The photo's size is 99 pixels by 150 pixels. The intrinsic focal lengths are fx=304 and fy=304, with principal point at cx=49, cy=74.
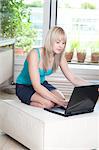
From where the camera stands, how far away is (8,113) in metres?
2.63

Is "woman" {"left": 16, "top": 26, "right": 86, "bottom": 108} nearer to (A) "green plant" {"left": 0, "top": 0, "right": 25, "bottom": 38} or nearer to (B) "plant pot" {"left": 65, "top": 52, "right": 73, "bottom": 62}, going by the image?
(B) "plant pot" {"left": 65, "top": 52, "right": 73, "bottom": 62}

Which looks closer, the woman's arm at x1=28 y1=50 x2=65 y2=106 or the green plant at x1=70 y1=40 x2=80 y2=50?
the woman's arm at x1=28 y1=50 x2=65 y2=106

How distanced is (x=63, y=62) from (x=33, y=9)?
6.61ft

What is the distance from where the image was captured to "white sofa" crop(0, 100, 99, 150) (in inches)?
88.5

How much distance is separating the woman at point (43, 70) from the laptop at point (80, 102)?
0.14 m

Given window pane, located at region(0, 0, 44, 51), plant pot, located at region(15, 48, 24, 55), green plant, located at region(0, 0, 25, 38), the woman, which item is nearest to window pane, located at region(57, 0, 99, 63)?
window pane, located at region(0, 0, 44, 51)

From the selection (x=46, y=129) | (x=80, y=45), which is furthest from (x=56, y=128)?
(x=80, y=45)

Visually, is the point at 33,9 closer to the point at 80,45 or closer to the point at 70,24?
the point at 70,24

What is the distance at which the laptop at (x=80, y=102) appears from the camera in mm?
2347

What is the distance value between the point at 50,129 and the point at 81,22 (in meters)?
2.81

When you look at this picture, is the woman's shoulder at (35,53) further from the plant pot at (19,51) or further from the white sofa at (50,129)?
the plant pot at (19,51)

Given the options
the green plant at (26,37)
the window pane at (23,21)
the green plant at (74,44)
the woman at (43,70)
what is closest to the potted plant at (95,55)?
the green plant at (74,44)

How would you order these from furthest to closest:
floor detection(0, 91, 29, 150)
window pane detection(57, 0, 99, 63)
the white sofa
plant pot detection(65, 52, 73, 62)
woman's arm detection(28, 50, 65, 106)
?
plant pot detection(65, 52, 73, 62)
window pane detection(57, 0, 99, 63)
woman's arm detection(28, 50, 65, 106)
floor detection(0, 91, 29, 150)
the white sofa

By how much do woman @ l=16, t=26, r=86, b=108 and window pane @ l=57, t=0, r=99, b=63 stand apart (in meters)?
1.92
